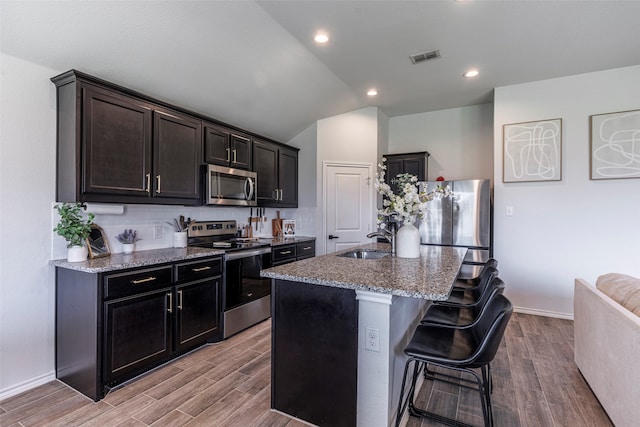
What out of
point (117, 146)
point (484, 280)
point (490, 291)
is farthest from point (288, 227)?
point (490, 291)

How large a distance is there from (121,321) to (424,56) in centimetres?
365

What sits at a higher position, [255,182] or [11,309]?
[255,182]

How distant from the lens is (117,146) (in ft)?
8.08

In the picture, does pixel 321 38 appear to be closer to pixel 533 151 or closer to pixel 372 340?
pixel 372 340

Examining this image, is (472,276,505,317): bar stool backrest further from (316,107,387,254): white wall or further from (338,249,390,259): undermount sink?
(316,107,387,254): white wall

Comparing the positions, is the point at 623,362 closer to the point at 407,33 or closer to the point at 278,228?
the point at 407,33

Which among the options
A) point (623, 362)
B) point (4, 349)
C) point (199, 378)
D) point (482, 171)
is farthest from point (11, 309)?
point (482, 171)

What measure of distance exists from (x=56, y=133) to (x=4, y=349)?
1565 millimetres

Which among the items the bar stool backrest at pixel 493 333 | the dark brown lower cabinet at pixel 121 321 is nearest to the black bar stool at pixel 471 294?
the bar stool backrest at pixel 493 333

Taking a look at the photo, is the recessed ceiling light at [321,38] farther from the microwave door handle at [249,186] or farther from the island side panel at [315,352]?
the island side panel at [315,352]

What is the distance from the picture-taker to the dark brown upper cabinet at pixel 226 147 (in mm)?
3287

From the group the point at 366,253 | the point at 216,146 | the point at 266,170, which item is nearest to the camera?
the point at 366,253

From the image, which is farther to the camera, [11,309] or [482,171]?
[482,171]

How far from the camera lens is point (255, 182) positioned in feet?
12.7
